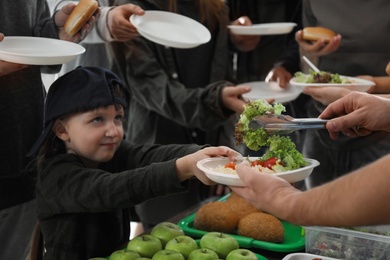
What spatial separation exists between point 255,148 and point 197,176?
172 mm

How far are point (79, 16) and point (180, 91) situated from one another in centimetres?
74

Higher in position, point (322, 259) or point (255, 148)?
point (255, 148)

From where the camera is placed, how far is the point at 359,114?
5.24 feet

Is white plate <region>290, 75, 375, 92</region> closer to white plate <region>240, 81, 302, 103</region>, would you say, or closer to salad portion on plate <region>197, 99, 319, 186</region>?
white plate <region>240, 81, 302, 103</region>

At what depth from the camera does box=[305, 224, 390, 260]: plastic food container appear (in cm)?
154

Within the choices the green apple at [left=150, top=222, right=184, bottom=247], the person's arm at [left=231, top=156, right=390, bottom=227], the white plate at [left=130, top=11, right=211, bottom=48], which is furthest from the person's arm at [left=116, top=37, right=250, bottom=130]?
the person's arm at [left=231, top=156, right=390, bottom=227]

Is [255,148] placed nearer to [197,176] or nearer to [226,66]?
[197,176]

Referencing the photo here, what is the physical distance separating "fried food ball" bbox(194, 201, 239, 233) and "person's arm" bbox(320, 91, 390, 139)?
401mm

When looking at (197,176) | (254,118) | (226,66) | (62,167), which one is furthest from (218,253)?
(226,66)

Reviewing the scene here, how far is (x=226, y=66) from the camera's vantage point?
2580mm

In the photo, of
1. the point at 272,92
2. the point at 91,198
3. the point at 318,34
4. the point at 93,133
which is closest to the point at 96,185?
the point at 91,198

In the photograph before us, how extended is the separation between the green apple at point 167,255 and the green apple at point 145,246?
0.04 metres

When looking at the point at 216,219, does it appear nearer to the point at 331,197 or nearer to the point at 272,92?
the point at 331,197

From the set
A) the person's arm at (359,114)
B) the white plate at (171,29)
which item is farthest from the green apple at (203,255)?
the white plate at (171,29)
